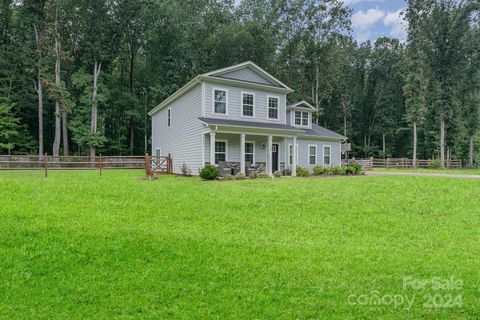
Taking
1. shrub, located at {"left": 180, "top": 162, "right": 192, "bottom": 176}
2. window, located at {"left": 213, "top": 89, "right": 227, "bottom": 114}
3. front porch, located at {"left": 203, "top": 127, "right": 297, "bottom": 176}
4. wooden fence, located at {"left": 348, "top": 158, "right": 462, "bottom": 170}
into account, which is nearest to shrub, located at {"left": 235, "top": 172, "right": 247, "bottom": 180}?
front porch, located at {"left": 203, "top": 127, "right": 297, "bottom": 176}

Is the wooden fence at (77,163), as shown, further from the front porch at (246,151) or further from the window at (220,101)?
the window at (220,101)

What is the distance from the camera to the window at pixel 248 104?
58.8 ft

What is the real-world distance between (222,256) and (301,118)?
1946cm

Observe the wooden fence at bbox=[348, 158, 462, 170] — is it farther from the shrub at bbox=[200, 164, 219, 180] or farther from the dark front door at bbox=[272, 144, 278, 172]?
the shrub at bbox=[200, 164, 219, 180]

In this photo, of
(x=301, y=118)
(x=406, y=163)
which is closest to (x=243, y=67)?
(x=301, y=118)

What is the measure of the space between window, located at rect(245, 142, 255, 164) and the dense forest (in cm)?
1569

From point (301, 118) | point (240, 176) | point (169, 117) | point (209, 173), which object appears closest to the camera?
point (209, 173)

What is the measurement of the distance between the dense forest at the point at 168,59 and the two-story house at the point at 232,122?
1189 centimetres

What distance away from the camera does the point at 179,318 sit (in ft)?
11.3

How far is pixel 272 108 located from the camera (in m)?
19.1

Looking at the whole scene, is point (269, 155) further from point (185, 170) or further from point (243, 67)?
point (243, 67)

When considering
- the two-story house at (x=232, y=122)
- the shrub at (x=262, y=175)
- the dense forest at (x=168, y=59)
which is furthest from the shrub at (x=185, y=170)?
the dense forest at (x=168, y=59)

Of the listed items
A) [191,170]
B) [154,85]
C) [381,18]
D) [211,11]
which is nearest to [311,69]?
[381,18]

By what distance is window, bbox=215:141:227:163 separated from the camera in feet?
56.0
